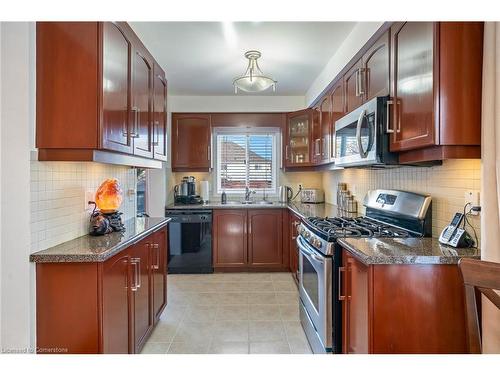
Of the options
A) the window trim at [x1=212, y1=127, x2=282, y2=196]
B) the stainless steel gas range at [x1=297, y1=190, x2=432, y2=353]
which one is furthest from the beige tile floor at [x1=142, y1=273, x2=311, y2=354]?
the window trim at [x1=212, y1=127, x2=282, y2=196]

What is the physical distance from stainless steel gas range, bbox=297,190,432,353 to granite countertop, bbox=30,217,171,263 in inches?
46.8

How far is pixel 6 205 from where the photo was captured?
149 centimetres

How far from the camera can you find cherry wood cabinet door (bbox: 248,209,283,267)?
4.20 meters

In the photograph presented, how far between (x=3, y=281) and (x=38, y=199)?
412 millimetres

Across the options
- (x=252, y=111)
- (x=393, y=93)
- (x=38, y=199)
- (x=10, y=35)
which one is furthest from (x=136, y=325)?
(x=252, y=111)

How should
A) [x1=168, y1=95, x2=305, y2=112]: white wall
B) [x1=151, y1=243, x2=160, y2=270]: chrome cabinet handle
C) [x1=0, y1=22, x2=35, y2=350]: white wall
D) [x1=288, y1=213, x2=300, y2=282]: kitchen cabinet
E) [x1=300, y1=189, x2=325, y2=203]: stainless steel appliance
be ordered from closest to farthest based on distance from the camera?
1. [x1=0, y1=22, x2=35, y2=350]: white wall
2. [x1=151, y1=243, x2=160, y2=270]: chrome cabinet handle
3. [x1=288, y1=213, x2=300, y2=282]: kitchen cabinet
4. [x1=300, y1=189, x2=325, y2=203]: stainless steel appliance
5. [x1=168, y1=95, x2=305, y2=112]: white wall

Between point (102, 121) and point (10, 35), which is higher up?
point (10, 35)

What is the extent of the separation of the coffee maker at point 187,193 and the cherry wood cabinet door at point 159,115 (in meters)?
1.57

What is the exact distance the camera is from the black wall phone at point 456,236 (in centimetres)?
155

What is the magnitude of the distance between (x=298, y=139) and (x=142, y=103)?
2.54 m

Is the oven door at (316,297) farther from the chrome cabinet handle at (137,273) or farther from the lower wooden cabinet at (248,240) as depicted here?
the lower wooden cabinet at (248,240)

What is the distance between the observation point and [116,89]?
179cm

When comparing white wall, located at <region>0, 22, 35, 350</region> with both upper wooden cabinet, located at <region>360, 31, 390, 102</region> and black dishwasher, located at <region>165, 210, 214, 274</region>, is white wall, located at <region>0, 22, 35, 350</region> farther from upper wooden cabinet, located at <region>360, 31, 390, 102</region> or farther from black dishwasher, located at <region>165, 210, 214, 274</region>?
black dishwasher, located at <region>165, 210, 214, 274</region>

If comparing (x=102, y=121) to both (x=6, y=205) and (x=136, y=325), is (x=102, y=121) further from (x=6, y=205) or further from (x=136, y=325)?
(x=136, y=325)
